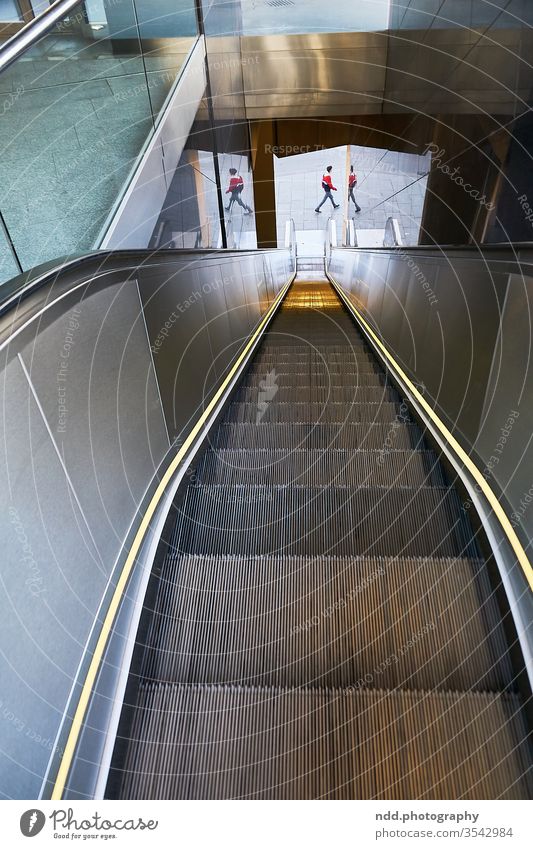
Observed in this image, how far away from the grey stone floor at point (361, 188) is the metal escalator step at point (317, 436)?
681 cm

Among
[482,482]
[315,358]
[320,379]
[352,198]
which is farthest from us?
[352,198]

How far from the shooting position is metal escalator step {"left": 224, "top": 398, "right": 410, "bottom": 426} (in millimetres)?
3201

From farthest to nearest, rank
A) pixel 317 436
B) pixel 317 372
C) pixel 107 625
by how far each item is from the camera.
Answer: pixel 317 372
pixel 317 436
pixel 107 625

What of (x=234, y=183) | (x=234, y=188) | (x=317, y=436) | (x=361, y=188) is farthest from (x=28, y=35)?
(x=361, y=188)

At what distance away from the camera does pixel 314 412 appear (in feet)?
11.0

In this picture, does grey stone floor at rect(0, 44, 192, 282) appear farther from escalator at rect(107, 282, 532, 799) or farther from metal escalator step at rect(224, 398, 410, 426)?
escalator at rect(107, 282, 532, 799)

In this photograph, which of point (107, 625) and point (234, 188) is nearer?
point (107, 625)

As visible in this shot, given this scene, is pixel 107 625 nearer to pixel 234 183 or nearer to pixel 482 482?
pixel 482 482

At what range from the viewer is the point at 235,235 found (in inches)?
416

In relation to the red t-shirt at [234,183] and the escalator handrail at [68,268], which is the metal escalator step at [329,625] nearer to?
the escalator handrail at [68,268]

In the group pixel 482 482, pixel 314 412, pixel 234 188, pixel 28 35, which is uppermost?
pixel 234 188

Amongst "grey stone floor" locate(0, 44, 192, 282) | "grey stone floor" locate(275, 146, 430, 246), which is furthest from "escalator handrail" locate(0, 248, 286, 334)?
"grey stone floor" locate(275, 146, 430, 246)

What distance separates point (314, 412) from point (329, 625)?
1.80m
